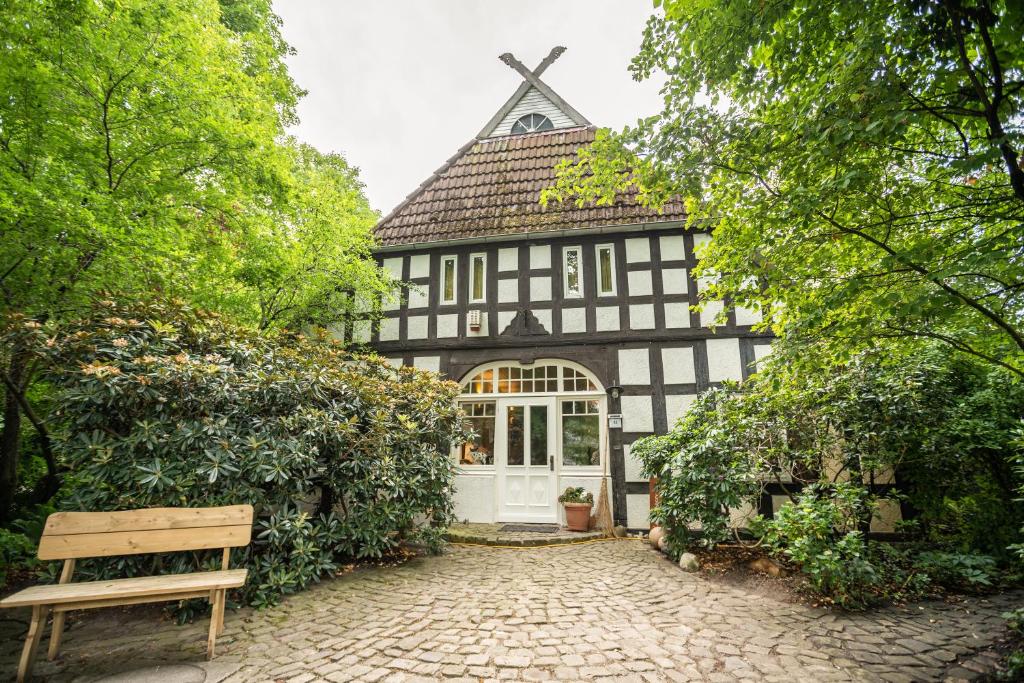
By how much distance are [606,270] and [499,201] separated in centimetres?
273

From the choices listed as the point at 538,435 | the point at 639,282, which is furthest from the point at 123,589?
the point at 639,282

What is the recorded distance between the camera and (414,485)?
5445mm

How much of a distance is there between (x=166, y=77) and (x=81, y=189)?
163 cm

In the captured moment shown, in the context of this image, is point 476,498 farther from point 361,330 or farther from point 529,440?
point 361,330

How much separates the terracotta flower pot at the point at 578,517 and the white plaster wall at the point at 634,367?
228cm

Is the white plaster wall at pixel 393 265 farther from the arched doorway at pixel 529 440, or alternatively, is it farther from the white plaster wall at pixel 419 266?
the arched doorway at pixel 529 440

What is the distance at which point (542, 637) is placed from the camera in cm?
340

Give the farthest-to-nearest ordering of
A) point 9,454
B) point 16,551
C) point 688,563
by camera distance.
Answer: point 9,454 → point 688,563 → point 16,551

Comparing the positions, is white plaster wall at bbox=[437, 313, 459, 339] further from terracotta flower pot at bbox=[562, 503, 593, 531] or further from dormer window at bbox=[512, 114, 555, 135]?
dormer window at bbox=[512, 114, 555, 135]

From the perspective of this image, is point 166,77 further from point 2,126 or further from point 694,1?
point 694,1

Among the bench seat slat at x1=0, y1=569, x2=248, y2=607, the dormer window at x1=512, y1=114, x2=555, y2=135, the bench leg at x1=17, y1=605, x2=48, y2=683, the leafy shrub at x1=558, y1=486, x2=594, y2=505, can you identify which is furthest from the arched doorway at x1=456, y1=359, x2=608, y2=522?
the dormer window at x1=512, y1=114, x2=555, y2=135

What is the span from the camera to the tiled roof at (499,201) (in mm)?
8695

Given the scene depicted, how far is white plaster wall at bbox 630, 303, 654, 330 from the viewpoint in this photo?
8.24 m

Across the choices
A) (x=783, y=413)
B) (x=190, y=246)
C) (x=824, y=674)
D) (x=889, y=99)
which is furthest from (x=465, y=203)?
(x=824, y=674)
